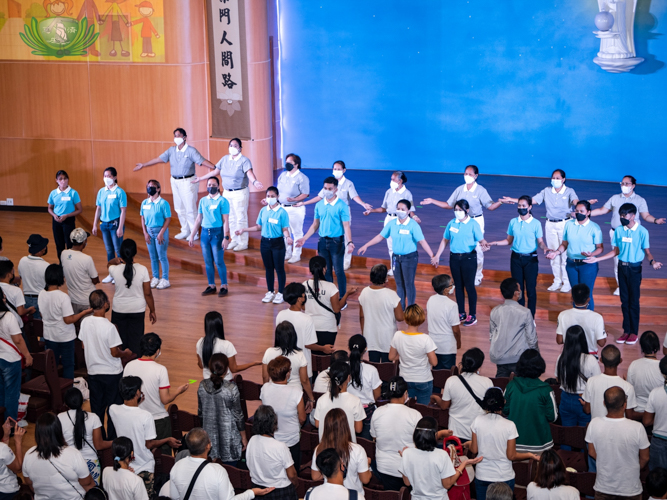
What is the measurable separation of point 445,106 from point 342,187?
6902mm

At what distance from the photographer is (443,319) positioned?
5918 mm

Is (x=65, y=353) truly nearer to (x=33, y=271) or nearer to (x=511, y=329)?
(x=33, y=271)

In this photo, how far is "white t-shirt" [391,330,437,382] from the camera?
532cm

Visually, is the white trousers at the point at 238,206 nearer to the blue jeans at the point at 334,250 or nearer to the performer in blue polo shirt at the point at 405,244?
the blue jeans at the point at 334,250

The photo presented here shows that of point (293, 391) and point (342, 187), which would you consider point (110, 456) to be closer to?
point (293, 391)

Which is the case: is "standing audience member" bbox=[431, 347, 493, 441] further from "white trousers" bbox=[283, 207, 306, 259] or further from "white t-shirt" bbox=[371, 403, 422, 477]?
"white trousers" bbox=[283, 207, 306, 259]

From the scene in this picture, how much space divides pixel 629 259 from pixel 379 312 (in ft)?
9.39

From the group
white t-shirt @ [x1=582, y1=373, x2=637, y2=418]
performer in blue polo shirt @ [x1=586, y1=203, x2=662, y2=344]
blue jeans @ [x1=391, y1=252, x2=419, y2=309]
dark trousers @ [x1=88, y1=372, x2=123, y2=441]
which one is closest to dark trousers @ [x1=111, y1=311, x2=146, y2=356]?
dark trousers @ [x1=88, y1=372, x2=123, y2=441]

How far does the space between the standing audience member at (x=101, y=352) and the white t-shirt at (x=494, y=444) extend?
2.73m

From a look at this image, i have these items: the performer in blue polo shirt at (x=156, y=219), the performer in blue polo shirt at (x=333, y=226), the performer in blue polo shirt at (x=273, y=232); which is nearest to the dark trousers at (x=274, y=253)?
the performer in blue polo shirt at (x=273, y=232)

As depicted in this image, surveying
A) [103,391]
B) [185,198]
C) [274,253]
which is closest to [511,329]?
[103,391]

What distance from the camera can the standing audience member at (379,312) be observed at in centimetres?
612

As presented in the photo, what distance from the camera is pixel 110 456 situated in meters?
4.55

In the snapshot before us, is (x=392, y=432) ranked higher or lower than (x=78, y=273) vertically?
lower
